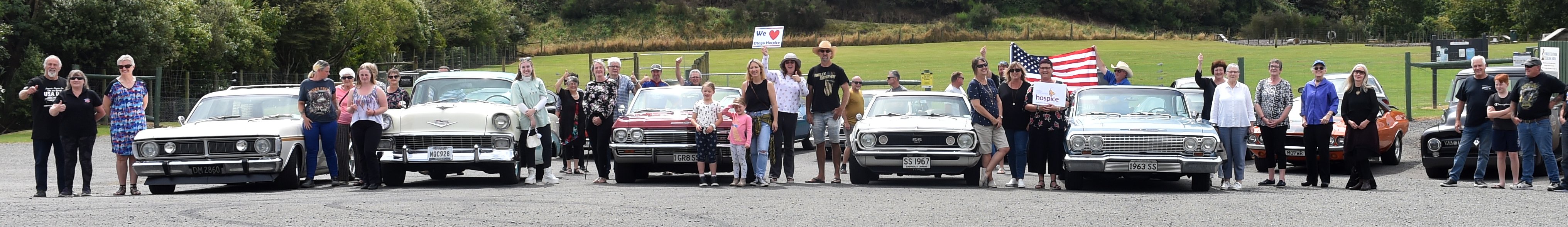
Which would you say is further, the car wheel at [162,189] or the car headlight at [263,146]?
the car wheel at [162,189]

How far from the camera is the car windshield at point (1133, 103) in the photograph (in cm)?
1312

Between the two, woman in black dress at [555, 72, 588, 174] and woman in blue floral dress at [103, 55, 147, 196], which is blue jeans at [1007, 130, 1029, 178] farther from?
woman in blue floral dress at [103, 55, 147, 196]

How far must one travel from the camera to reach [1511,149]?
40.9 ft

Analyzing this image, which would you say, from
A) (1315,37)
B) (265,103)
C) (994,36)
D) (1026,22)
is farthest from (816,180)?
(1026,22)

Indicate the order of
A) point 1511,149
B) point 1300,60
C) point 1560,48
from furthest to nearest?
point 1300,60, point 1560,48, point 1511,149

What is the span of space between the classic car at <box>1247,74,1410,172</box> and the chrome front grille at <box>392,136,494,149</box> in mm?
7870

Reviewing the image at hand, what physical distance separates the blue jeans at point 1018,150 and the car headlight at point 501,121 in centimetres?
456

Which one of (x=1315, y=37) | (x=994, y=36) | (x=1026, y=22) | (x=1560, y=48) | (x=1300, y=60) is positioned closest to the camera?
(x=1560, y=48)

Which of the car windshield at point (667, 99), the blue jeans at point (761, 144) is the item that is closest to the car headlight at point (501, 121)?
the car windshield at point (667, 99)

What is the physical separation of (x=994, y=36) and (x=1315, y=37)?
88.0 ft

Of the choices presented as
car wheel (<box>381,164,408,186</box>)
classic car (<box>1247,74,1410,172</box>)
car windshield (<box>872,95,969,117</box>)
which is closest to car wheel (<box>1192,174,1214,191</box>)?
car windshield (<box>872,95,969,117</box>)

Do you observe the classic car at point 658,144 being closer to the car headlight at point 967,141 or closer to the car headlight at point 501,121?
the car headlight at point 501,121

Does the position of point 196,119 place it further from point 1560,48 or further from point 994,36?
point 994,36

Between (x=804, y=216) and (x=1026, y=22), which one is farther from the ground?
(x=1026, y=22)
